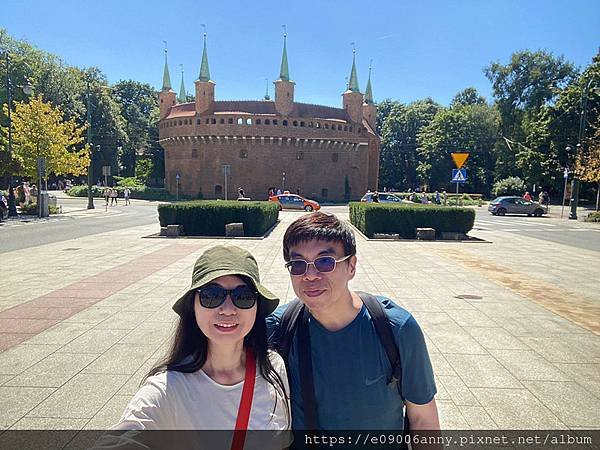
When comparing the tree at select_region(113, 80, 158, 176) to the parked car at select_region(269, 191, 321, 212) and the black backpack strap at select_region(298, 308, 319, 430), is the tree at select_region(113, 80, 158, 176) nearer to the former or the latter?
the parked car at select_region(269, 191, 321, 212)

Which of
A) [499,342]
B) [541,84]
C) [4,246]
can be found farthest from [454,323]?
[541,84]

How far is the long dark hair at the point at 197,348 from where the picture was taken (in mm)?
1822

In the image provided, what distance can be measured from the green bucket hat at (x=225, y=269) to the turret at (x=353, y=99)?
56727 millimetres

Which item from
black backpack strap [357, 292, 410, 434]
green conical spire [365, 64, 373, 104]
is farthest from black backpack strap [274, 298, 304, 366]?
green conical spire [365, 64, 373, 104]

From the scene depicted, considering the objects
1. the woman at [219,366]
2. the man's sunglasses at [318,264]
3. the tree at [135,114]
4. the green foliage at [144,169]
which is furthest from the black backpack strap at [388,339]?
the tree at [135,114]

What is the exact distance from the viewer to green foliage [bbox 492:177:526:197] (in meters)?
→ 50.9

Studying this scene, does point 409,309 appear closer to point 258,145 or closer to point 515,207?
point 515,207

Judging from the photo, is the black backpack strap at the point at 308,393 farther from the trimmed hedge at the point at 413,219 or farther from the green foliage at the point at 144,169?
the green foliage at the point at 144,169

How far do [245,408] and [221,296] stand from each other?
46 centimetres

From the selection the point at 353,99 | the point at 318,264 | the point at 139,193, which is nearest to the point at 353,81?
the point at 353,99

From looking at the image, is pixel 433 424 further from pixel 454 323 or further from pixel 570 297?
pixel 570 297

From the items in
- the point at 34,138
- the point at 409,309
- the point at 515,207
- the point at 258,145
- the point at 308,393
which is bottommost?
the point at 409,309

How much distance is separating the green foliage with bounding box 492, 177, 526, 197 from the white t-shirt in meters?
55.5

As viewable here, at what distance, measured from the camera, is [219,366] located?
6.08 feet
